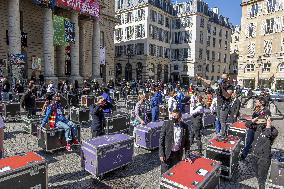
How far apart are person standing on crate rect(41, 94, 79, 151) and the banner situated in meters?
23.0

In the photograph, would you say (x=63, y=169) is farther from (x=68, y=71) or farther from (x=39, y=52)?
(x=68, y=71)

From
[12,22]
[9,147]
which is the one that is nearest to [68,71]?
[12,22]

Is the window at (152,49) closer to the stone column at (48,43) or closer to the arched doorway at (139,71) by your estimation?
the arched doorway at (139,71)

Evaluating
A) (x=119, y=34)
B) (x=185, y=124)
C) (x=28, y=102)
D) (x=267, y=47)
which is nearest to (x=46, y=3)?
(x=28, y=102)

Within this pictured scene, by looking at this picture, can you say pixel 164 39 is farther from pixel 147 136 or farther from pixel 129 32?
pixel 147 136

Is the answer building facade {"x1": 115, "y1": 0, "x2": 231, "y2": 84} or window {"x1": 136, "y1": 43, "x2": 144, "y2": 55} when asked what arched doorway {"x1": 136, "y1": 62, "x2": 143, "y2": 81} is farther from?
window {"x1": 136, "y1": 43, "x2": 144, "y2": 55}

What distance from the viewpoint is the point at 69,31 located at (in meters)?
31.9

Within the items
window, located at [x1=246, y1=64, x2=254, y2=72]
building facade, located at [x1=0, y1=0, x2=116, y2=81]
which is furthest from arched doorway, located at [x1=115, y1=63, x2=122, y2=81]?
window, located at [x1=246, y1=64, x2=254, y2=72]

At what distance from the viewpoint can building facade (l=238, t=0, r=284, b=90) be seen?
47.2 metres

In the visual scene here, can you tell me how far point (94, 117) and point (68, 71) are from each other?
99.8 feet

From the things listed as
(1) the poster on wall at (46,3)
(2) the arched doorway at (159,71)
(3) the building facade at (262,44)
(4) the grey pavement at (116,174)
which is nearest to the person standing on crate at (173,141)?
(4) the grey pavement at (116,174)

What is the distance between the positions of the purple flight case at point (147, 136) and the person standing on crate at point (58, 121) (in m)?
2.61

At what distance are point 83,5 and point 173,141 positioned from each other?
30954mm

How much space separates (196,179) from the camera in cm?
547
